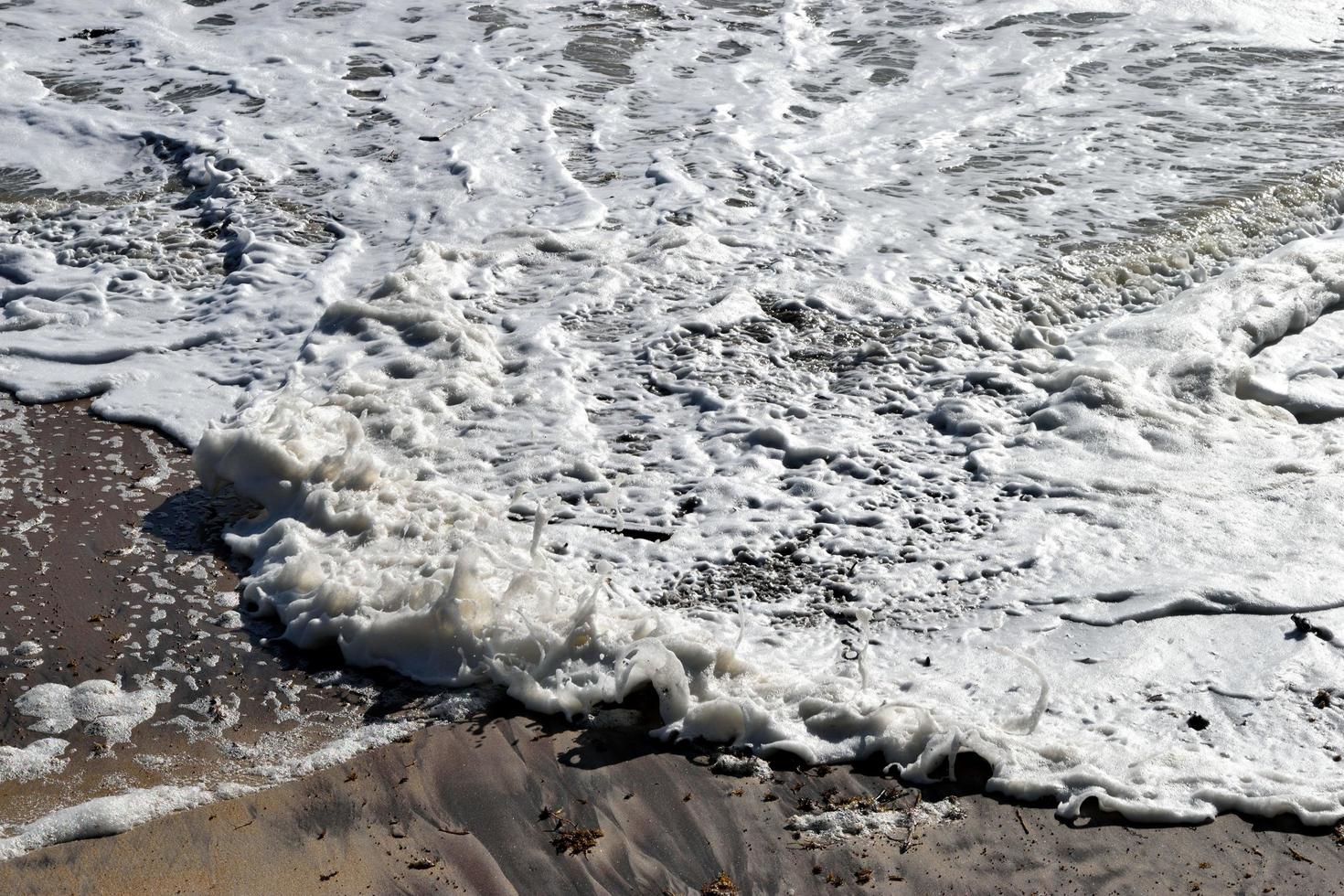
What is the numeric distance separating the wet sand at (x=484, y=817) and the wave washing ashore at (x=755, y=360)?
146 millimetres

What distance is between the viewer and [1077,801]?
3.69m

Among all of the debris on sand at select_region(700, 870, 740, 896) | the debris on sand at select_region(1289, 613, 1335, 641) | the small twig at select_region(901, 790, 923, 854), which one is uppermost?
the debris on sand at select_region(1289, 613, 1335, 641)

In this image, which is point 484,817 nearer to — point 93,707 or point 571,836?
point 571,836

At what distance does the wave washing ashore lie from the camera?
14.0ft

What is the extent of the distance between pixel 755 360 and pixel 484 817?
3.50 meters

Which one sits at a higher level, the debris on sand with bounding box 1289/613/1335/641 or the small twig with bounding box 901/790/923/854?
the debris on sand with bounding box 1289/613/1335/641

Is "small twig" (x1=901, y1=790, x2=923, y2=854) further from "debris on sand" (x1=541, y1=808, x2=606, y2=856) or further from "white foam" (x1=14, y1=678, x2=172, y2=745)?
"white foam" (x1=14, y1=678, x2=172, y2=745)

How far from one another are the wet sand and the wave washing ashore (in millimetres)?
146

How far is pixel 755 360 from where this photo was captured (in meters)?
6.57

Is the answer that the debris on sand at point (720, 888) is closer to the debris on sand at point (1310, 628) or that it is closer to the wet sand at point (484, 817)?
the wet sand at point (484, 817)

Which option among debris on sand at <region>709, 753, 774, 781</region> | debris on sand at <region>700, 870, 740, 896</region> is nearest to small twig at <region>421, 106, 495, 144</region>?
debris on sand at <region>709, 753, 774, 781</region>

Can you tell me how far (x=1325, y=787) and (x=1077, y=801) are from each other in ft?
2.66

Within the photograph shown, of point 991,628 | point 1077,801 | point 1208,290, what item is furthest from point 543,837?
point 1208,290

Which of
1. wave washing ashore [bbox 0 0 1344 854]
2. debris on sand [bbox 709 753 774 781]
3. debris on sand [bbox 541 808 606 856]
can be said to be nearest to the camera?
debris on sand [bbox 541 808 606 856]
